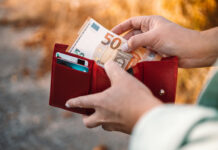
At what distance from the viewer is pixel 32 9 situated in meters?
3.42

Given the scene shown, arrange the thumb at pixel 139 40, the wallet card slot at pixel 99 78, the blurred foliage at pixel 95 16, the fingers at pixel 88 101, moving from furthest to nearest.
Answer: the blurred foliage at pixel 95 16, the thumb at pixel 139 40, the wallet card slot at pixel 99 78, the fingers at pixel 88 101

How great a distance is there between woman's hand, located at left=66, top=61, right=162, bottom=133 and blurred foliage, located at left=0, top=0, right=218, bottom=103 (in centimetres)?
150

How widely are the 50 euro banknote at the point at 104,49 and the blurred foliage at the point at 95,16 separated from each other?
1.12 metres

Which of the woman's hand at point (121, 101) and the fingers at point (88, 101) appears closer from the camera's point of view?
the woman's hand at point (121, 101)

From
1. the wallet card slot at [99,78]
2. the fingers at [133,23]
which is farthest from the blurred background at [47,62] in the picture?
the wallet card slot at [99,78]

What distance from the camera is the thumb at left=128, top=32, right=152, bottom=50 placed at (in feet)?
3.88

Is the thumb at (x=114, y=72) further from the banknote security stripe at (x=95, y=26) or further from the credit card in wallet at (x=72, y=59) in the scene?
the banknote security stripe at (x=95, y=26)

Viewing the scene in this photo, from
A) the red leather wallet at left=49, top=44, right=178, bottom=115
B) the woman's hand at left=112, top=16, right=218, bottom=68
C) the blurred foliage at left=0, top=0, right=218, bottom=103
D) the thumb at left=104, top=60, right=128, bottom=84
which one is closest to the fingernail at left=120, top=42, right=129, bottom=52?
the woman's hand at left=112, top=16, right=218, bottom=68

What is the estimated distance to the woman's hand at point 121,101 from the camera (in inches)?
31.2

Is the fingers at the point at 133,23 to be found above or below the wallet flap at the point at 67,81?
above

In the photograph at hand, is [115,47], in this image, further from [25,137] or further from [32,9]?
[32,9]

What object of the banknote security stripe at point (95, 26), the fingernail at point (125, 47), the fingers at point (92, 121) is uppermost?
the banknote security stripe at point (95, 26)

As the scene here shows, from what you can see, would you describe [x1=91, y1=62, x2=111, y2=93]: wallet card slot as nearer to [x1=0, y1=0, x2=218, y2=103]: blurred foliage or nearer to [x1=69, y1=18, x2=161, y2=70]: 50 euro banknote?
[x1=69, y1=18, x2=161, y2=70]: 50 euro banknote

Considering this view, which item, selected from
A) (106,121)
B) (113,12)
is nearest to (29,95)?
(113,12)
